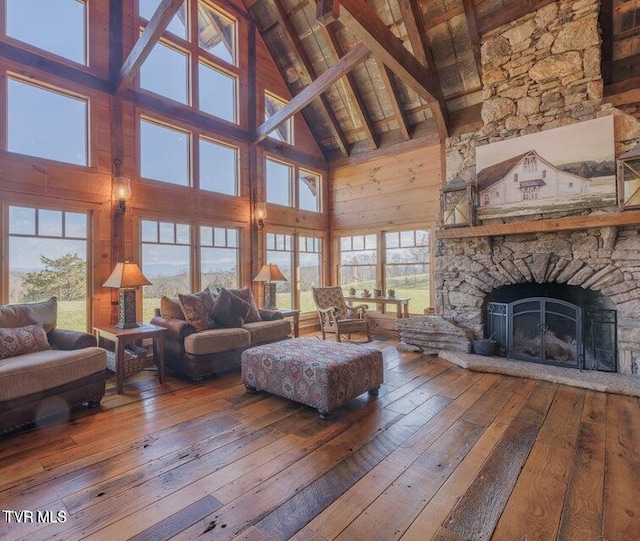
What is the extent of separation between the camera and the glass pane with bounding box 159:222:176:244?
4.94 meters

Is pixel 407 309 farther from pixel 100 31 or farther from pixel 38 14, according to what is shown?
pixel 38 14

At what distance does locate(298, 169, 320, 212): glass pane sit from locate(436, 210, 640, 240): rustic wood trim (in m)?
2.99

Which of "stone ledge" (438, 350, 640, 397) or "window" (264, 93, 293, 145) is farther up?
"window" (264, 93, 293, 145)

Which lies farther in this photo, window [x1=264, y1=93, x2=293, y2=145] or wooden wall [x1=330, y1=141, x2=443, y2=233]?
window [x1=264, y1=93, x2=293, y2=145]

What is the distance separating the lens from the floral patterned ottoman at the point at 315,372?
112 inches

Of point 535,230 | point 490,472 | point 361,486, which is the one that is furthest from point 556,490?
point 535,230

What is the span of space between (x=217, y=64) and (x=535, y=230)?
17.3 feet

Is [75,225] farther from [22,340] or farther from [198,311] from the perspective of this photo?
[198,311]

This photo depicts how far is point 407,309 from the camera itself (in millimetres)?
6188

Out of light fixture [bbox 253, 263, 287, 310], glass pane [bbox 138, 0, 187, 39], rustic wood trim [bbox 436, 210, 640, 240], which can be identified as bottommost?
light fixture [bbox 253, 263, 287, 310]

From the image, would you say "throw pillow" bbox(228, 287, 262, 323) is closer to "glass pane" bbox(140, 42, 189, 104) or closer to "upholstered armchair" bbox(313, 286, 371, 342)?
"upholstered armchair" bbox(313, 286, 371, 342)

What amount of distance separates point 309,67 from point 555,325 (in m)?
5.53

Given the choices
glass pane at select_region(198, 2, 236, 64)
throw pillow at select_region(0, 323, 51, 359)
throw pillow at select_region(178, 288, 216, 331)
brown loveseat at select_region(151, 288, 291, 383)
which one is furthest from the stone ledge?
glass pane at select_region(198, 2, 236, 64)

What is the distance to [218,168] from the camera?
5641 mm
